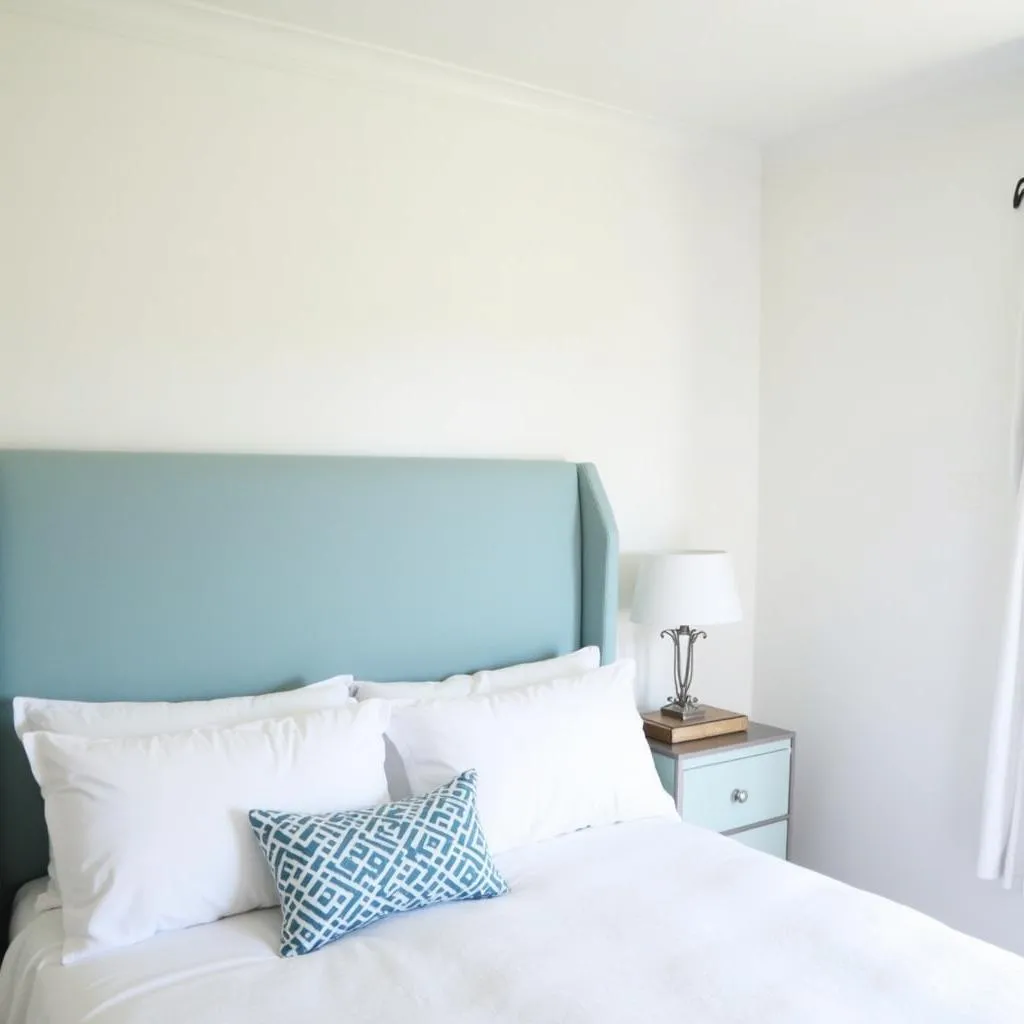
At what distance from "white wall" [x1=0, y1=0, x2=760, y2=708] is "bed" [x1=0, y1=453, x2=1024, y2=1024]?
0.20 metres

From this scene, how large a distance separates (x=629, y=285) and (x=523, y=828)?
1799mm

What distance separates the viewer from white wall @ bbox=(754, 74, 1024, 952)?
2838mm

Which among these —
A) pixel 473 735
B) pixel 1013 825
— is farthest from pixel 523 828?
pixel 1013 825

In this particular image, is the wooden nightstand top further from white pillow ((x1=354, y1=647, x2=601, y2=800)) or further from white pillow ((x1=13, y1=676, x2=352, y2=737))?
white pillow ((x1=13, y1=676, x2=352, y2=737))

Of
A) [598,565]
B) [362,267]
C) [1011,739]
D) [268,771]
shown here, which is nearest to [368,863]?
[268,771]

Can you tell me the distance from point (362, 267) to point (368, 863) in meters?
1.60

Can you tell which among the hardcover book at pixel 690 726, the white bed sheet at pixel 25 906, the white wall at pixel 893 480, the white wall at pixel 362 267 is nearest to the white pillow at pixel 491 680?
the hardcover book at pixel 690 726

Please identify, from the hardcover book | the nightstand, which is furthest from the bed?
the nightstand

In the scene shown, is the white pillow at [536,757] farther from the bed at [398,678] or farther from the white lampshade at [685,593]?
the white lampshade at [685,593]

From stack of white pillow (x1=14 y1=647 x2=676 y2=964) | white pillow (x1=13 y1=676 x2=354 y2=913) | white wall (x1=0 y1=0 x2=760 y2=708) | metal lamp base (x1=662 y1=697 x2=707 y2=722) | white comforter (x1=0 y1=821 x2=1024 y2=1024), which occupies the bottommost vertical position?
white comforter (x1=0 y1=821 x2=1024 y2=1024)

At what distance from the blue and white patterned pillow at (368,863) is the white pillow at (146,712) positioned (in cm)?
35

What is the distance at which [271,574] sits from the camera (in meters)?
2.44

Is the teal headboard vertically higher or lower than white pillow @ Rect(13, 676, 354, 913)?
higher

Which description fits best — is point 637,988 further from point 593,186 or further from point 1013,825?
point 593,186
